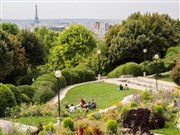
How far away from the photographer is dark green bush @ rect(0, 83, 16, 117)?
21.7 meters

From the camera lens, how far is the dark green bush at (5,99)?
21656mm

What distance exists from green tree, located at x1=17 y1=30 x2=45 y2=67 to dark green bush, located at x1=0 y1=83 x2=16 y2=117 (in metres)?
27.1

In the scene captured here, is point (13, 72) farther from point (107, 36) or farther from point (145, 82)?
point (145, 82)

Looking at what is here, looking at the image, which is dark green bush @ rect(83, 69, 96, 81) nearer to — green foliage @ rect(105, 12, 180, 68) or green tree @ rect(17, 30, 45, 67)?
green foliage @ rect(105, 12, 180, 68)

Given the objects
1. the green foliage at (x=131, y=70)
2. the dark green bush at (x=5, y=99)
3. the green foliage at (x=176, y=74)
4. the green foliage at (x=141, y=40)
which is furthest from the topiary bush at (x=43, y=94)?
the green foliage at (x=141, y=40)

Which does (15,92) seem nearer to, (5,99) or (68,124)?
(5,99)

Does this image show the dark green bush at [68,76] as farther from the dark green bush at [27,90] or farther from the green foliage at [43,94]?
the dark green bush at [27,90]

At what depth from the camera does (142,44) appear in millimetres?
46219

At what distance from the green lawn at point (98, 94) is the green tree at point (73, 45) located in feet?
71.2

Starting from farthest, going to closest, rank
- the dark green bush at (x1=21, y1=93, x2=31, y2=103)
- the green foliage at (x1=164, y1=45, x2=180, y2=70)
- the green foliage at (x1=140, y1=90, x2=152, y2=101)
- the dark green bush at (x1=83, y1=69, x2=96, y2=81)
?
the dark green bush at (x1=83, y1=69, x2=96, y2=81) < the green foliage at (x1=164, y1=45, x2=180, y2=70) < the dark green bush at (x1=21, y1=93, x2=31, y2=103) < the green foliage at (x1=140, y1=90, x2=152, y2=101)

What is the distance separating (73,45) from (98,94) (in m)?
28.0

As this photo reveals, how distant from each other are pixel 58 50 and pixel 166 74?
22938mm

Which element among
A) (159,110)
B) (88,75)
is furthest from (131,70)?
(159,110)

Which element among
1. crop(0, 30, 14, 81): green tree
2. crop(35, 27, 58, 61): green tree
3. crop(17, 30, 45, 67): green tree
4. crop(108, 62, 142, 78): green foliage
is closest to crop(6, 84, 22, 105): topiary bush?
crop(0, 30, 14, 81): green tree
